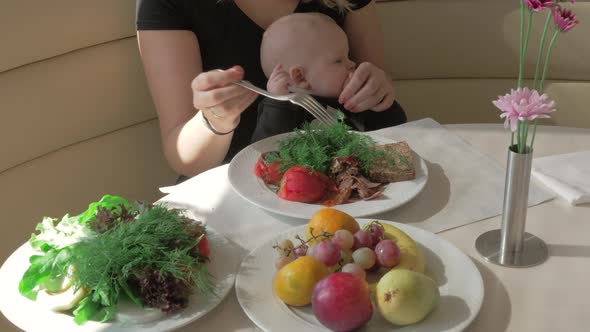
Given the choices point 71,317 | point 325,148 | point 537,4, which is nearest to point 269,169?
point 325,148

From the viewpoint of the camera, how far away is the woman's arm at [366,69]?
4.39ft

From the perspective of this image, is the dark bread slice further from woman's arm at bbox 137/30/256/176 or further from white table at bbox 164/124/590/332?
woman's arm at bbox 137/30/256/176

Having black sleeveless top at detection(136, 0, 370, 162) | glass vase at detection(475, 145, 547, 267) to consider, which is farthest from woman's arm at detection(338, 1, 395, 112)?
glass vase at detection(475, 145, 547, 267)

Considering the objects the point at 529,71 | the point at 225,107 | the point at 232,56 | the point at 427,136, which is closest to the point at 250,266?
the point at 225,107

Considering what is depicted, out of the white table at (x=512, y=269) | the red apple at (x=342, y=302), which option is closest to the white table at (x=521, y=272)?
the white table at (x=512, y=269)

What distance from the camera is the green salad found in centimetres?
73

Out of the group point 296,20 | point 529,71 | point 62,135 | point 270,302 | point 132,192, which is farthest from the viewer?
point 529,71

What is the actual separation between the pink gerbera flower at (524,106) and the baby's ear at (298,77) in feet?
2.28

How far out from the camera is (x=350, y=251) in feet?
2.60

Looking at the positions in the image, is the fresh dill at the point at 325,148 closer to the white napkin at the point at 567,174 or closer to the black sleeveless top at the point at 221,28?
the white napkin at the point at 567,174

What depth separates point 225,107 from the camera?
115cm

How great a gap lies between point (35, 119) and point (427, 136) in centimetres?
85

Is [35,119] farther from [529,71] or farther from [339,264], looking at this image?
[529,71]

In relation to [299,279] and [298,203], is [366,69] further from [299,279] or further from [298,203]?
[299,279]
